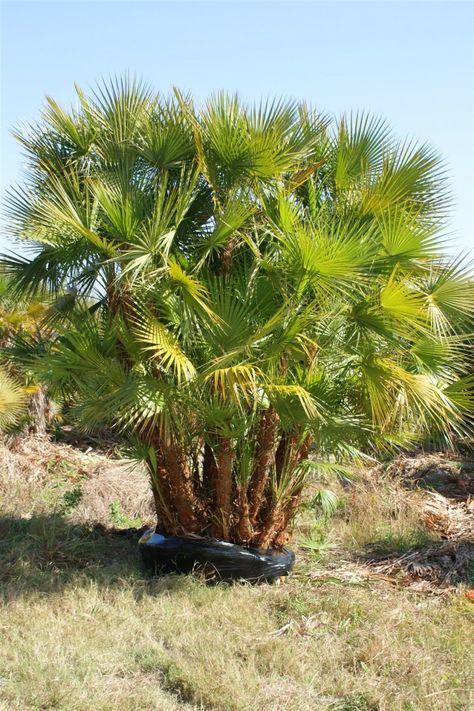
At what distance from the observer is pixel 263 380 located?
629 cm

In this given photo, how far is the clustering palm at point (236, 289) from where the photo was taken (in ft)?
20.1

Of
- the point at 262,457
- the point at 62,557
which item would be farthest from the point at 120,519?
the point at 262,457

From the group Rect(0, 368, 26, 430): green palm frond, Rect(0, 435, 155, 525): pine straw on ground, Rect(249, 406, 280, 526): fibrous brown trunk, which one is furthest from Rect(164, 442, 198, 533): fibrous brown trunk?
Rect(0, 368, 26, 430): green palm frond

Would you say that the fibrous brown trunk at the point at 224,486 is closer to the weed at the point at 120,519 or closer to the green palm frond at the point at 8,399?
the weed at the point at 120,519

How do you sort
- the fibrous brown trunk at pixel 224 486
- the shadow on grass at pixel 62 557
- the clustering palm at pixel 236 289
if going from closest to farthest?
the clustering palm at pixel 236 289 → the shadow on grass at pixel 62 557 → the fibrous brown trunk at pixel 224 486

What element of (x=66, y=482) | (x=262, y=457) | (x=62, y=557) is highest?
(x=262, y=457)

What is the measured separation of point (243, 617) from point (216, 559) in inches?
39.7

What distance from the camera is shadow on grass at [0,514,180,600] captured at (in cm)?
658

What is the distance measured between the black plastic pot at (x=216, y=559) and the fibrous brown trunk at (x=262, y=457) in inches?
13.2

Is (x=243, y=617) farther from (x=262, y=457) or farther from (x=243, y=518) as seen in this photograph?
(x=262, y=457)

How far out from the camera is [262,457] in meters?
6.82

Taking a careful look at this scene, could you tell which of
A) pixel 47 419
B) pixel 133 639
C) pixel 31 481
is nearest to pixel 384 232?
pixel 133 639

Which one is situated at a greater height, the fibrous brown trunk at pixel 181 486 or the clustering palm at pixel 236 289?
the clustering palm at pixel 236 289

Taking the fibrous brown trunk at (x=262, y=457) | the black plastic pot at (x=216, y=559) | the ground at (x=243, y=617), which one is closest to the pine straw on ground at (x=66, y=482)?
the ground at (x=243, y=617)
